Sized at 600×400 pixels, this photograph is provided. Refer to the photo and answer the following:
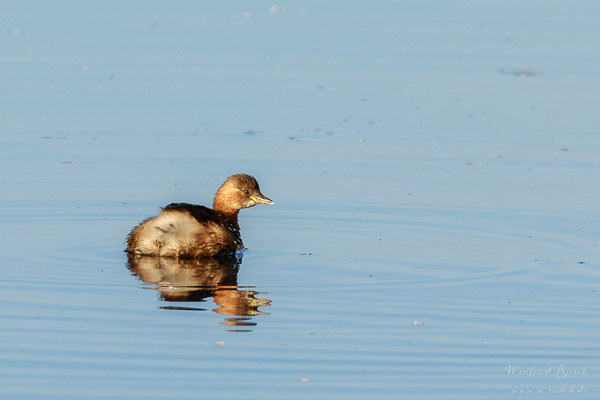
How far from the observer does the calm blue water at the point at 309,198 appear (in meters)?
8.62

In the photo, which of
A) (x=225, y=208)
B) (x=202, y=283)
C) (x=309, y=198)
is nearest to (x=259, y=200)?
(x=225, y=208)

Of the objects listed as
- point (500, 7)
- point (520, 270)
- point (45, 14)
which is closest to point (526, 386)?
point (520, 270)

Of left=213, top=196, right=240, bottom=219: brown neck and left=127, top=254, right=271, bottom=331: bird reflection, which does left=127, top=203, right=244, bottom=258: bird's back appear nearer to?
left=127, top=254, right=271, bottom=331: bird reflection

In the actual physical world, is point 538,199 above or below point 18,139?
below

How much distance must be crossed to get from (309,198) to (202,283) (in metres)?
3.19

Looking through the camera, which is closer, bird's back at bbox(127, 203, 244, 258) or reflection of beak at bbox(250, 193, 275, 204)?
bird's back at bbox(127, 203, 244, 258)

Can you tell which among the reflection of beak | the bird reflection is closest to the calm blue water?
the bird reflection

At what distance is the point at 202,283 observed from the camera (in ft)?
36.0

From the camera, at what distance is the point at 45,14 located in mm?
24344

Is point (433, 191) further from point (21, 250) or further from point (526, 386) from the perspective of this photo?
point (526, 386)

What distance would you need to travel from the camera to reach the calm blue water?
28.3 feet

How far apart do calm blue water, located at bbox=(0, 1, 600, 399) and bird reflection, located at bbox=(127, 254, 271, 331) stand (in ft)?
0.13

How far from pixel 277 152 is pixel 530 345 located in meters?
7.12

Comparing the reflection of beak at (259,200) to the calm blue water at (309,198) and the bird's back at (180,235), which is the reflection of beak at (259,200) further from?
the bird's back at (180,235)
